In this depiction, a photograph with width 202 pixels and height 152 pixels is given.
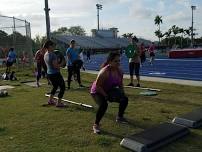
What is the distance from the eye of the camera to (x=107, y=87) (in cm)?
759

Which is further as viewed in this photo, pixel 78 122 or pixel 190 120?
pixel 78 122

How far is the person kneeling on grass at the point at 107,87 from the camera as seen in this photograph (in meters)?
7.39

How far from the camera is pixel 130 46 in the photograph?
13852mm

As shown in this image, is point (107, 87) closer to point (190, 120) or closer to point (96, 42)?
point (190, 120)

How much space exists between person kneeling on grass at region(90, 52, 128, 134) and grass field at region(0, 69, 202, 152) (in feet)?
1.47

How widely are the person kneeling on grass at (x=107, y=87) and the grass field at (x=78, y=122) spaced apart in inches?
17.6

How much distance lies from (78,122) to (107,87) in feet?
3.90

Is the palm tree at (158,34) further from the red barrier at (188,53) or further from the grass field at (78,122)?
the grass field at (78,122)

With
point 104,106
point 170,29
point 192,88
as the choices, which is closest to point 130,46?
point 192,88

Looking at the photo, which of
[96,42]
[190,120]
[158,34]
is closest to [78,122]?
[190,120]

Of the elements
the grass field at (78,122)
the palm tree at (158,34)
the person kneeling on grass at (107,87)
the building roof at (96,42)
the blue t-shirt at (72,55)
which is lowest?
the grass field at (78,122)

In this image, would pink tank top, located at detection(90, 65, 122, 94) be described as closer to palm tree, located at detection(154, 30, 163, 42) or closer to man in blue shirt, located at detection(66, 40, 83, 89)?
man in blue shirt, located at detection(66, 40, 83, 89)

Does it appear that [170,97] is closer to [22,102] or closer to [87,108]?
[87,108]

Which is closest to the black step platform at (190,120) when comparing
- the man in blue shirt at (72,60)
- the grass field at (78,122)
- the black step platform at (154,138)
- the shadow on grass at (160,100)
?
the grass field at (78,122)
